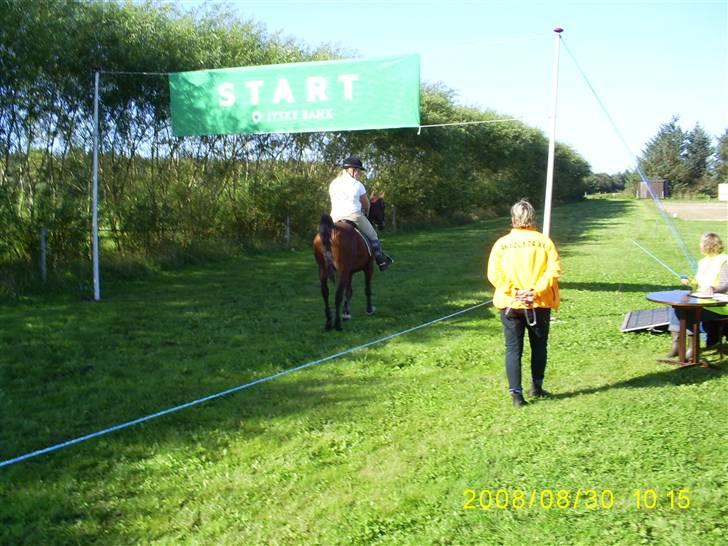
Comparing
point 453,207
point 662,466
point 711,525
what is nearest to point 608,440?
point 662,466

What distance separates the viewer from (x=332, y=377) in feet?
20.0

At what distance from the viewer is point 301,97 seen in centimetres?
958

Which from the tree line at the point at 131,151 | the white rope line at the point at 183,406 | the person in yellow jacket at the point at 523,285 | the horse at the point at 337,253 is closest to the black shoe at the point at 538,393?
the person in yellow jacket at the point at 523,285

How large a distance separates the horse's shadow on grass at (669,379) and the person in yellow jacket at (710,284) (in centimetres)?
21

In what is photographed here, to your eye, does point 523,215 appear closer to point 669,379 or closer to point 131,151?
point 669,379

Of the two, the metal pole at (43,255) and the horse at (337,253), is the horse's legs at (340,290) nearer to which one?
the horse at (337,253)

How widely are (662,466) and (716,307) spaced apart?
2.66 m

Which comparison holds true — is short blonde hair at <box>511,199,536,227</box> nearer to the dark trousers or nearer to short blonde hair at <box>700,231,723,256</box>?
the dark trousers

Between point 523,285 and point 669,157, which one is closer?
point 523,285

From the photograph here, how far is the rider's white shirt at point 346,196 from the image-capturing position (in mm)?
8445

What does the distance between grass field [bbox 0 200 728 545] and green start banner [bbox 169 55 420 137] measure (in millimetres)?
3051

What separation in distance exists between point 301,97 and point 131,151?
6114mm

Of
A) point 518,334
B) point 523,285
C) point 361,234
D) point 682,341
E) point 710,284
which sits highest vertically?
point 361,234
